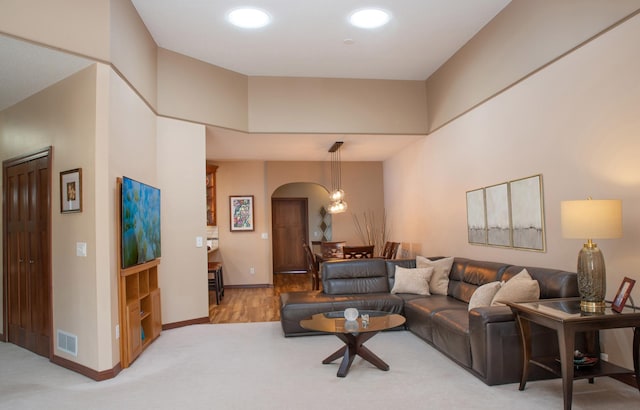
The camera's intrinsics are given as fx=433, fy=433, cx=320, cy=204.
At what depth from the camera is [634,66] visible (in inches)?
115

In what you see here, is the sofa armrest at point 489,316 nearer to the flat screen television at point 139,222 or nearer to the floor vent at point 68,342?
the flat screen television at point 139,222

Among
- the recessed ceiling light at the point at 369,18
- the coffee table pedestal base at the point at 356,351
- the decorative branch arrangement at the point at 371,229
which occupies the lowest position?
the coffee table pedestal base at the point at 356,351

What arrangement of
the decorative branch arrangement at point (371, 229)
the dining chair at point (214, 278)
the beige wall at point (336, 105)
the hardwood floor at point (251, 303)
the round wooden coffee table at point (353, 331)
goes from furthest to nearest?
the decorative branch arrangement at point (371, 229) → the dining chair at point (214, 278) → the beige wall at point (336, 105) → the hardwood floor at point (251, 303) → the round wooden coffee table at point (353, 331)

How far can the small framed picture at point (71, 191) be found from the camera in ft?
11.8

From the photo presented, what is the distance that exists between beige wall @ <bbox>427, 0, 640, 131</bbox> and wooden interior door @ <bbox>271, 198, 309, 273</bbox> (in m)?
5.84

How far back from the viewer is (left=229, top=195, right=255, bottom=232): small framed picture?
8594mm

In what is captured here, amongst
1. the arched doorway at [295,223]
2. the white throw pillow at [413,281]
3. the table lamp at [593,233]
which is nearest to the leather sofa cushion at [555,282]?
the table lamp at [593,233]

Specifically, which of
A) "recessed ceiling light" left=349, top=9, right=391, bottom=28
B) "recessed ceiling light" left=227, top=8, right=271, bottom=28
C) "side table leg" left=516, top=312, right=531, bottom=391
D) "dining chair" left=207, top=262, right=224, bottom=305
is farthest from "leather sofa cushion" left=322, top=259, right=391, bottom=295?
"recessed ceiling light" left=227, top=8, right=271, bottom=28

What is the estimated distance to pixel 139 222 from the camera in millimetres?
4090

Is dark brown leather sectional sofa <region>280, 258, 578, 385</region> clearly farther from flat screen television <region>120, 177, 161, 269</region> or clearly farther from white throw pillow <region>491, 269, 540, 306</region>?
flat screen television <region>120, 177, 161, 269</region>

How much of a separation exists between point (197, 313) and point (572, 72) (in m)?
4.67

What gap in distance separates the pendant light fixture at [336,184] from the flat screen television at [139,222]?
3.33 metres

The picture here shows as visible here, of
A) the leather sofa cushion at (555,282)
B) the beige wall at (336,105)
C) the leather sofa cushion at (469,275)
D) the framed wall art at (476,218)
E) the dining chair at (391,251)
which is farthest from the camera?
the dining chair at (391,251)

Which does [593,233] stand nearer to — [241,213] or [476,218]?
[476,218]
